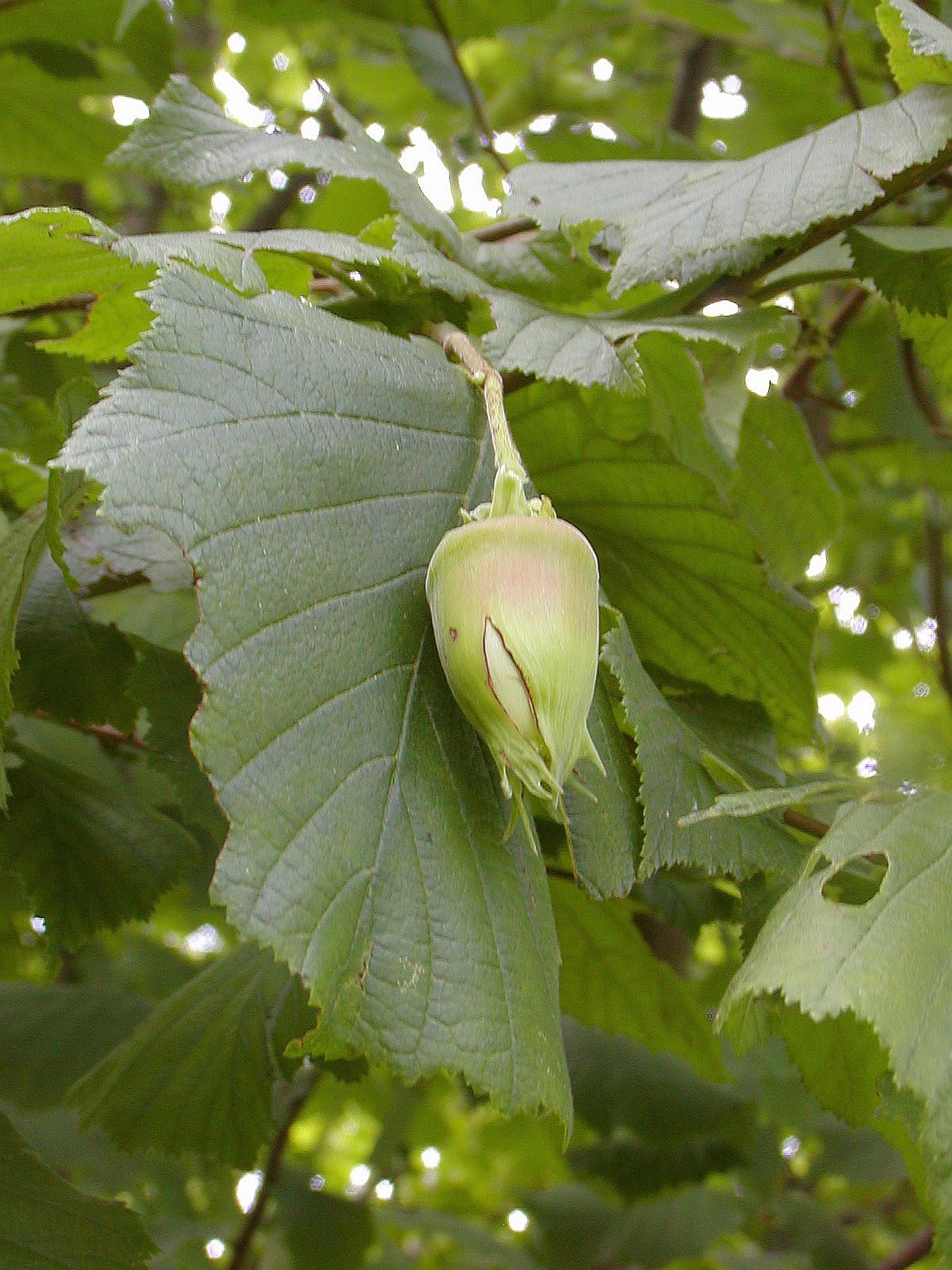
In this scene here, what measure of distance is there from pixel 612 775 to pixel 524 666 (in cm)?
18

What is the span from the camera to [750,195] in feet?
2.97

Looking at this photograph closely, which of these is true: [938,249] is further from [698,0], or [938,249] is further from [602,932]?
[698,0]

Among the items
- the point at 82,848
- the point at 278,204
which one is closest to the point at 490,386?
the point at 82,848

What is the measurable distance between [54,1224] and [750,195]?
100 centimetres

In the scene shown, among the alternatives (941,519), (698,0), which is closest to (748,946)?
(698,0)

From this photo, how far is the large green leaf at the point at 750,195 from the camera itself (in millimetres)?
870

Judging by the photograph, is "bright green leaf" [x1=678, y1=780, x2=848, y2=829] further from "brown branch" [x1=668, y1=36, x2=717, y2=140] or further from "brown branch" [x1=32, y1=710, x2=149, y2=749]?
"brown branch" [x1=668, y1=36, x2=717, y2=140]

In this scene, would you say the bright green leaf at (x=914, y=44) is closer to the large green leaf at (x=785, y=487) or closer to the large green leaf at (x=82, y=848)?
the large green leaf at (x=785, y=487)

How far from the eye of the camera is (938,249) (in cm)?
92

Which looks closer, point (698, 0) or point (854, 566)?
point (698, 0)

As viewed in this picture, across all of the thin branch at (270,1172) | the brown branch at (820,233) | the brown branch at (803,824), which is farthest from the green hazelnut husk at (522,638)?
the thin branch at (270,1172)

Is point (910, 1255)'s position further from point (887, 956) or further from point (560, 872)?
point (887, 956)

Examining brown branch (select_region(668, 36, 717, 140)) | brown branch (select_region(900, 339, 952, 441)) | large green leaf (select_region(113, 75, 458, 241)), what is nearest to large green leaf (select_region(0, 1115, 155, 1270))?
large green leaf (select_region(113, 75, 458, 241))

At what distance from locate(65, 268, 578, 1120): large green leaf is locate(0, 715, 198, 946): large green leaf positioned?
0.51m
